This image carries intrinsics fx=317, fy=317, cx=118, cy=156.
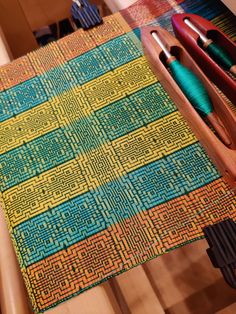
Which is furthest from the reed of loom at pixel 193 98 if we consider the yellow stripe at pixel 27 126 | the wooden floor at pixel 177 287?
the wooden floor at pixel 177 287

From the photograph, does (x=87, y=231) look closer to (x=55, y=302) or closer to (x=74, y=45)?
(x=55, y=302)

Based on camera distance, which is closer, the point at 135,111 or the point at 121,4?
the point at 135,111

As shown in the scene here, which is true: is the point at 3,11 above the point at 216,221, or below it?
above

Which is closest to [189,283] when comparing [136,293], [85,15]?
[136,293]

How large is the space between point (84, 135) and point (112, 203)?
153 mm

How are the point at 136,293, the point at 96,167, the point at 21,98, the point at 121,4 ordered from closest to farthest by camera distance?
1. the point at 96,167
2. the point at 21,98
3. the point at 121,4
4. the point at 136,293

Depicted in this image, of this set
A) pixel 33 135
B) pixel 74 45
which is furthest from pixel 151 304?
pixel 74 45

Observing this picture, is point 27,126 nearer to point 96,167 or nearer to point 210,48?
point 96,167

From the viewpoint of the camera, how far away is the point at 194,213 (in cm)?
52

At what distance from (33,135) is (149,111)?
0.24 m

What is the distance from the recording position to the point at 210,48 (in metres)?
0.62

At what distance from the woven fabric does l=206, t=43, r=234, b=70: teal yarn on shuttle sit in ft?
0.35

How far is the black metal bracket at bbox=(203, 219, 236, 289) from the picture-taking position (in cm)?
47

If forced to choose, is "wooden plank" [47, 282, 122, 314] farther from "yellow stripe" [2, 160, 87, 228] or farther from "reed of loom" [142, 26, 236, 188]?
"reed of loom" [142, 26, 236, 188]
